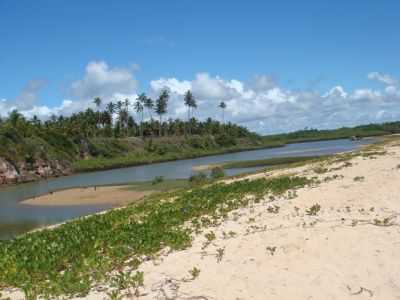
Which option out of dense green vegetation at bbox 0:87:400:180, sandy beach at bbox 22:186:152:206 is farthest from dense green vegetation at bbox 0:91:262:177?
sandy beach at bbox 22:186:152:206

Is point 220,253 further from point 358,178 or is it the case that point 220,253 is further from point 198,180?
point 198,180

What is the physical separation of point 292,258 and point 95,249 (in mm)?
4598

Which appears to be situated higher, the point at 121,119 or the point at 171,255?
the point at 121,119

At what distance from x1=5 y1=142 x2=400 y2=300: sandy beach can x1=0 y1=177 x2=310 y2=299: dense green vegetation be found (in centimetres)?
43

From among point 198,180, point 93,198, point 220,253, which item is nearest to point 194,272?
point 220,253

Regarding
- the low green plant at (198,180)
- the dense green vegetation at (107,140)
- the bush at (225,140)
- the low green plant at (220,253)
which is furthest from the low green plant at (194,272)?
the bush at (225,140)

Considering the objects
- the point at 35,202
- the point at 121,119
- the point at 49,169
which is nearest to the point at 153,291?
the point at 35,202

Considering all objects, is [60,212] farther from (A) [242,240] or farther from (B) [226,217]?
(A) [242,240]

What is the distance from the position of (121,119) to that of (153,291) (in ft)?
445

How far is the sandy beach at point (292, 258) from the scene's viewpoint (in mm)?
6910

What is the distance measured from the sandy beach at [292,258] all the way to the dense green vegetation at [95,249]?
43cm

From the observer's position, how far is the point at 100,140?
113 metres

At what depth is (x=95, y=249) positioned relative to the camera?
10148 millimetres

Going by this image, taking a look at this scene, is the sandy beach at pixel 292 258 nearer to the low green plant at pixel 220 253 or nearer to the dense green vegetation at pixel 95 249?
the low green plant at pixel 220 253
